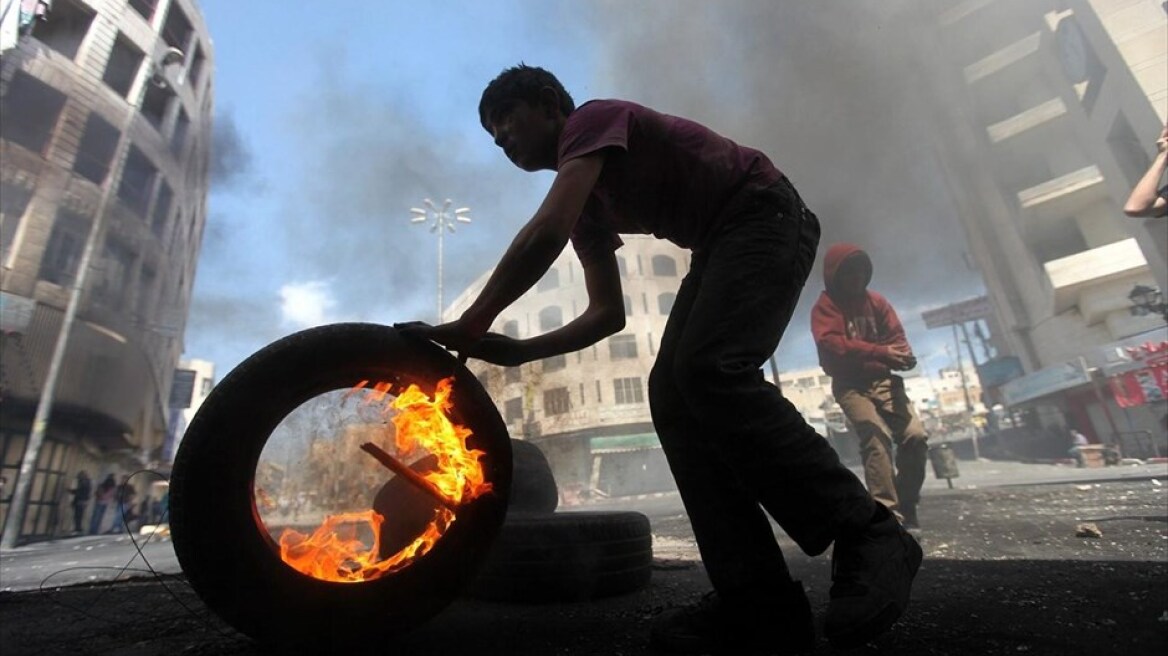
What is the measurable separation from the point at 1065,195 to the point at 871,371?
29.0 metres

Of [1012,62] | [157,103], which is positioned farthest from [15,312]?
[1012,62]

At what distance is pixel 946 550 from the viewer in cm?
313

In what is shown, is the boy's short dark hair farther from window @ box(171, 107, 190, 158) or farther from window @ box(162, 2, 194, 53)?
window @ box(162, 2, 194, 53)

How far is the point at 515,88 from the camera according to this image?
179 cm

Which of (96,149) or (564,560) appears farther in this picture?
Result: (96,149)

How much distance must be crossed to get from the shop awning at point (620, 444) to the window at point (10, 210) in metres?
26.2

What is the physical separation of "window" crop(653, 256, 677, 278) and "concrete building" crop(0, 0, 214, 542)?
28014 mm

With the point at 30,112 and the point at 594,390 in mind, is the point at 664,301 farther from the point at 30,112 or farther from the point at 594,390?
the point at 30,112

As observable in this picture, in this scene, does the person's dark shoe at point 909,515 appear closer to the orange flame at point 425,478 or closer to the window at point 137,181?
the orange flame at point 425,478

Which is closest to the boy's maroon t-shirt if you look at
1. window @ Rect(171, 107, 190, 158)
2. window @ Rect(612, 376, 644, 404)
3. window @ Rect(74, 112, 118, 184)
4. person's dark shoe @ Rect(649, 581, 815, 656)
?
person's dark shoe @ Rect(649, 581, 815, 656)

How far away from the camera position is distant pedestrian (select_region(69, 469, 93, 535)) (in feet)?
50.3

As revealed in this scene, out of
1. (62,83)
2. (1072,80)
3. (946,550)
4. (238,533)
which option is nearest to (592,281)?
(238,533)

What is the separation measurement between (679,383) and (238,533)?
1.16 meters

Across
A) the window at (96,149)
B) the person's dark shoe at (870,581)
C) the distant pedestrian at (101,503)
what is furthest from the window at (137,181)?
the person's dark shoe at (870,581)
